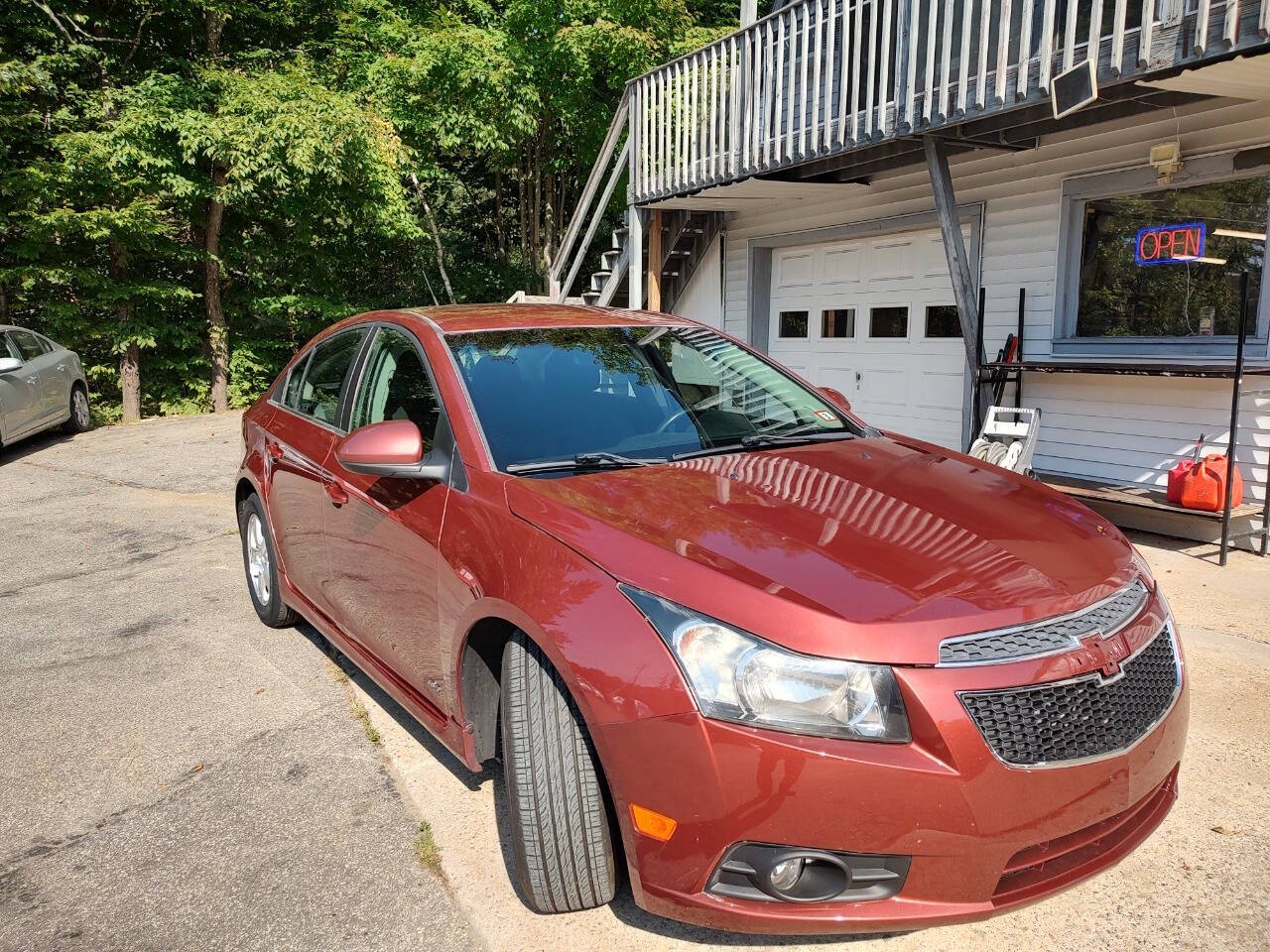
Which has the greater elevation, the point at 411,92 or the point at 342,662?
the point at 411,92

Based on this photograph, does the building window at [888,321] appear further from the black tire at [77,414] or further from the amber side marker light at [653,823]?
the black tire at [77,414]

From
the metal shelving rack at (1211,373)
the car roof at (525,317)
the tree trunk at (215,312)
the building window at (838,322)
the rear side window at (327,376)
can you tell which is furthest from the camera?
the tree trunk at (215,312)

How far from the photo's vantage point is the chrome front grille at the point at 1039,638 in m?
1.79

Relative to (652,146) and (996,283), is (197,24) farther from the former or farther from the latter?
(996,283)

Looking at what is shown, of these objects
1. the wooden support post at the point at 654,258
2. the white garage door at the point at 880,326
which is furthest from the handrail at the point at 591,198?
the white garage door at the point at 880,326

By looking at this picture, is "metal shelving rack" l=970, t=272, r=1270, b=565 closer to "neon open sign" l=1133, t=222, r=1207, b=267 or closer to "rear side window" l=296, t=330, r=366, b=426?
"neon open sign" l=1133, t=222, r=1207, b=267

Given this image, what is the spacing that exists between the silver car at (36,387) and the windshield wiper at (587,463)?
968 cm

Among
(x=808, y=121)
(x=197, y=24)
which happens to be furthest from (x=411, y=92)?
(x=808, y=121)

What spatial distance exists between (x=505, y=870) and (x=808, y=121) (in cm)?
741

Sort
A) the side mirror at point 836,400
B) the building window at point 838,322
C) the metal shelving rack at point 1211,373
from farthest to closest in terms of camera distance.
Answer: the building window at point 838,322, the metal shelving rack at point 1211,373, the side mirror at point 836,400

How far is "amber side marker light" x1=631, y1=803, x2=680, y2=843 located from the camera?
5.96 feet

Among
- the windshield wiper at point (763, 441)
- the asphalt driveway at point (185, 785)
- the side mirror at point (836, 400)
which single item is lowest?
the asphalt driveway at point (185, 785)

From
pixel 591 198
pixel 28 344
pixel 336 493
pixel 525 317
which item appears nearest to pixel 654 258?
pixel 591 198

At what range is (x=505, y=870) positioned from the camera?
8.12 ft
